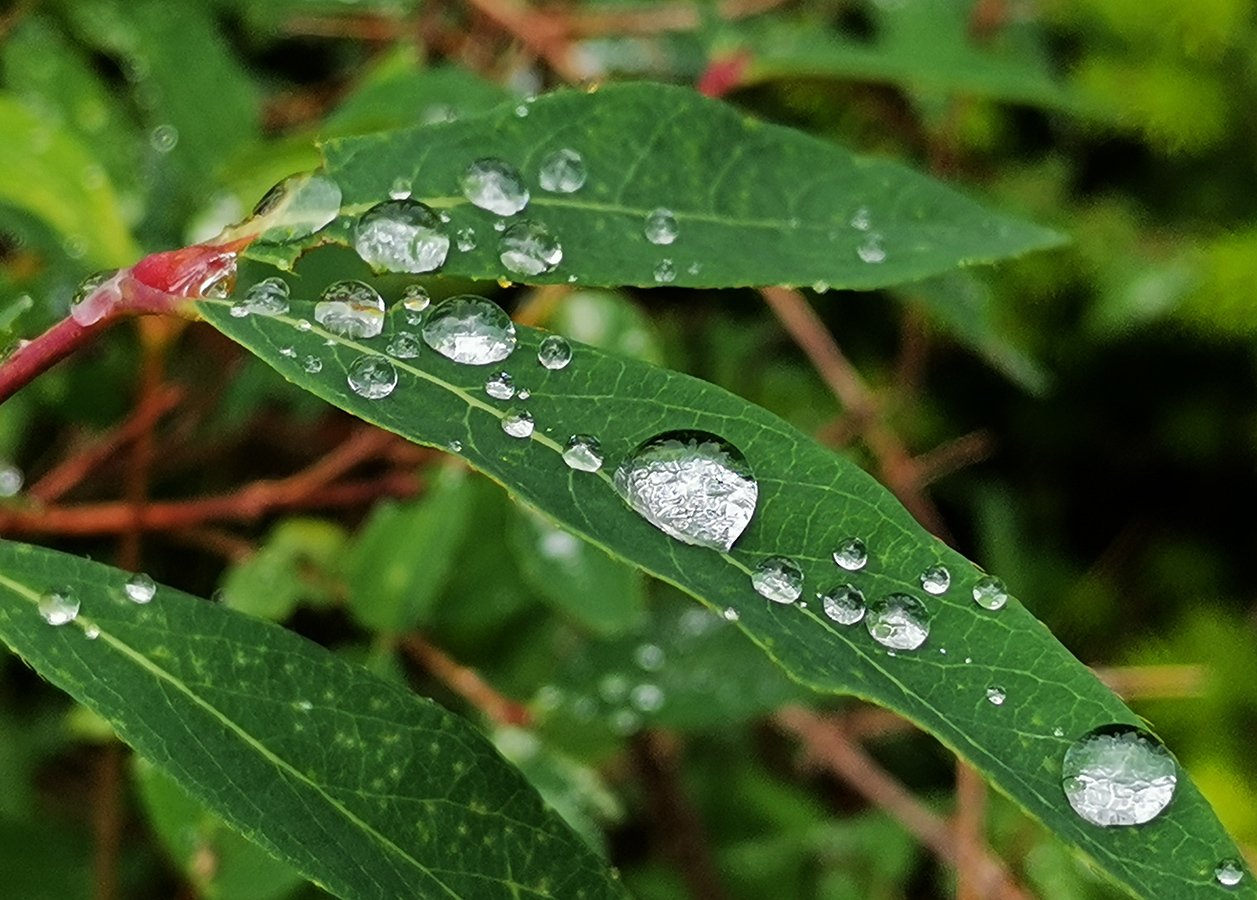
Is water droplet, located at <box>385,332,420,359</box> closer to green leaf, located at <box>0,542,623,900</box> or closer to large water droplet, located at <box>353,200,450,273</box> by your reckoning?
large water droplet, located at <box>353,200,450,273</box>

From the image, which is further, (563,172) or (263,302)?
(563,172)

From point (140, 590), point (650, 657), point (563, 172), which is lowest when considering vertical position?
point (650, 657)

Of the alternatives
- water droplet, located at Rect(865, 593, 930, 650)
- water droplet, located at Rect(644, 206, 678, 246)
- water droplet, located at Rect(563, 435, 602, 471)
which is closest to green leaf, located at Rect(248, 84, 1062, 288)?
A: water droplet, located at Rect(644, 206, 678, 246)

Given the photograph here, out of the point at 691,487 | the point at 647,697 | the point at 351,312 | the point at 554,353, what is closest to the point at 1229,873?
the point at 691,487

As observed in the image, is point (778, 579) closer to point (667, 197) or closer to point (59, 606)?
point (667, 197)

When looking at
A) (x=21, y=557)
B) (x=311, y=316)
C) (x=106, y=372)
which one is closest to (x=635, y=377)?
(x=311, y=316)

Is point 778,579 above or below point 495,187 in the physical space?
below
